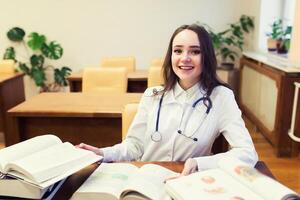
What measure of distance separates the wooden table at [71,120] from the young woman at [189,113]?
2.27 feet

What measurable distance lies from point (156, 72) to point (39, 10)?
312 cm

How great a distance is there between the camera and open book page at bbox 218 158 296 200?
72 centimetres

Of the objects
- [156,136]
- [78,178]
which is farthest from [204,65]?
[78,178]

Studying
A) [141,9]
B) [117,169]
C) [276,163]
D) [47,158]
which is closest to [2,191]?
[47,158]

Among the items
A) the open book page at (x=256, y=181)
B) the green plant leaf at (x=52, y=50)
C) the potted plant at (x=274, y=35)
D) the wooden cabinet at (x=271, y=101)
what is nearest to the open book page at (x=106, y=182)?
the open book page at (x=256, y=181)

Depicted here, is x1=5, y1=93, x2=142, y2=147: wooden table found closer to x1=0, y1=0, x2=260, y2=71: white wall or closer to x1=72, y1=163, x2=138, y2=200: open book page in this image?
x1=72, y1=163, x2=138, y2=200: open book page

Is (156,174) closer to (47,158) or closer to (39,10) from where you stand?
(47,158)

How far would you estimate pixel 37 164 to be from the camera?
90cm

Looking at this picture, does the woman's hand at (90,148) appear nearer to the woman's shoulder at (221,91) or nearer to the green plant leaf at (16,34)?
the woman's shoulder at (221,91)

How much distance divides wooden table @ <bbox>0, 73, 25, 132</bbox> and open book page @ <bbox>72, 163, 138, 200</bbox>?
2525 millimetres

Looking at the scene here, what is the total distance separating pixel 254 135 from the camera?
3.66m

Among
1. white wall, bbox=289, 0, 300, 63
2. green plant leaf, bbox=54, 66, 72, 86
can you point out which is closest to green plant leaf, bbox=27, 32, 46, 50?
green plant leaf, bbox=54, 66, 72, 86

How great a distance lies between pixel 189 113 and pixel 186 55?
243mm

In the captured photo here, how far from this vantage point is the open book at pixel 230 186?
0.74 m
